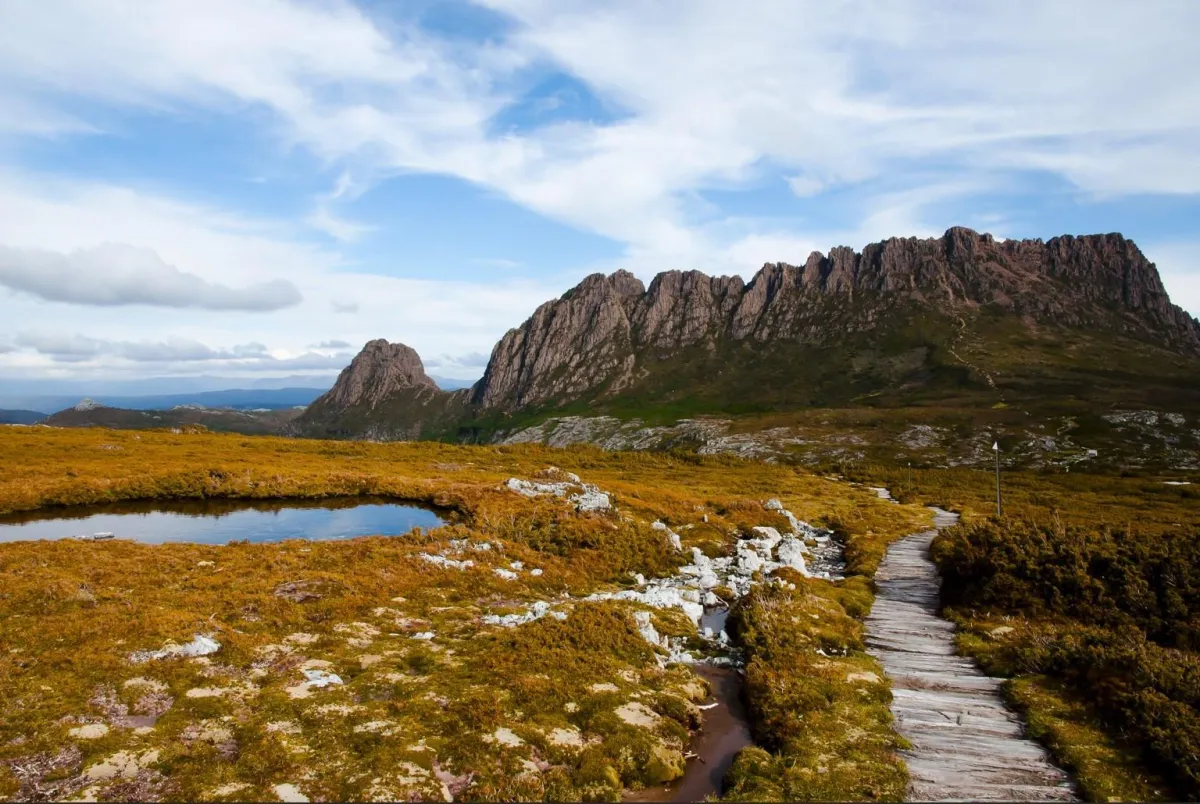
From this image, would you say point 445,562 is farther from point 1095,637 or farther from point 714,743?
point 1095,637

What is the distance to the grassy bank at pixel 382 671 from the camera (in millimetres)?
15031

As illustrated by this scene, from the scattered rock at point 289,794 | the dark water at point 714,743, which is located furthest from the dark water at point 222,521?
the scattered rock at point 289,794

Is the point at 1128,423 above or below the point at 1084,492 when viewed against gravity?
above

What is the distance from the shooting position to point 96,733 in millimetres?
15594

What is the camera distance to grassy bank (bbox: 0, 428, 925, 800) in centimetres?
1503

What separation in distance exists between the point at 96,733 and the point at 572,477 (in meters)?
51.9

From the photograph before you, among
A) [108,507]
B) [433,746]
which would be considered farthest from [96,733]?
[108,507]

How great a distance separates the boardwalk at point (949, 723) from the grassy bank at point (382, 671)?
1.00 meters

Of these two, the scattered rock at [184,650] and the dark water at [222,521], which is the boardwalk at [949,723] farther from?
the dark water at [222,521]

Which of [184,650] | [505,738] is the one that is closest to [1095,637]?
[505,738]

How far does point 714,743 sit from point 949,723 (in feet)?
24.7

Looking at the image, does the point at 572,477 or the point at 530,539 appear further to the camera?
the point at 572,477

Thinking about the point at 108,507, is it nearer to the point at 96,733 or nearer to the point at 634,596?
the point at 96,733

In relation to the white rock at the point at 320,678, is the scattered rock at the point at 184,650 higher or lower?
higher
